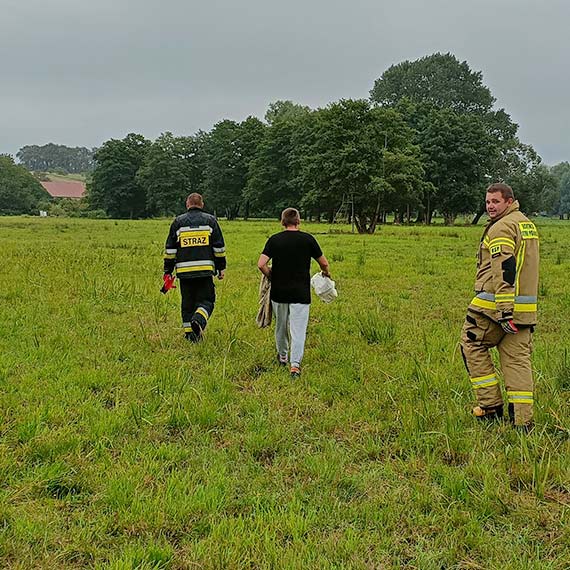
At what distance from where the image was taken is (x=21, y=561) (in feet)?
10.3

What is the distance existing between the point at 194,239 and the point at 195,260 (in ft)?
1.05

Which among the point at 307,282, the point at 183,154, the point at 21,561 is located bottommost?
the point at 21,561

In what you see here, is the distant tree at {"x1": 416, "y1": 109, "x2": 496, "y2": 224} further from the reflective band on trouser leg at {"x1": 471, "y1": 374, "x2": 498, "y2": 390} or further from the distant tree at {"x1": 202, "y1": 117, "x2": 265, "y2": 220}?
the reflective band on trouser leg at {"x1": 471, "y1": 374, "x2": 498, "y2": 390}

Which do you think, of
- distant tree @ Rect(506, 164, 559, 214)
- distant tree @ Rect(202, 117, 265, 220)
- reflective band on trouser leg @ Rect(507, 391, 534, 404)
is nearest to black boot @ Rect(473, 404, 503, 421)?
reflective band on trouser leg @ Rect(507, 391, 534, 404)

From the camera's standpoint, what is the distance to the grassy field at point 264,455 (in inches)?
132

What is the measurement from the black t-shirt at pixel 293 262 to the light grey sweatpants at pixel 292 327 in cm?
13

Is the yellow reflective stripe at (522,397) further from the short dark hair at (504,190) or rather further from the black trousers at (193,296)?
the black trousers at (193,296)

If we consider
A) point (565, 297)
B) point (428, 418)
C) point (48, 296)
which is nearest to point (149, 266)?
point (48, 296)

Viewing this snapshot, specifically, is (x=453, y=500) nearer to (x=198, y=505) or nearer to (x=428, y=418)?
(x=428, y=418)

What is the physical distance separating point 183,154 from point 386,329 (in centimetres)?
7452

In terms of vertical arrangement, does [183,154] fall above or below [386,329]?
above

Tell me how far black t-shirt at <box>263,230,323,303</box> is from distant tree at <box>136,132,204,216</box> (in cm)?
7052

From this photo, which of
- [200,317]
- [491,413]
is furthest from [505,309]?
[200,317]

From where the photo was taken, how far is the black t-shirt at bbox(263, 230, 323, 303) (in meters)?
7.00
